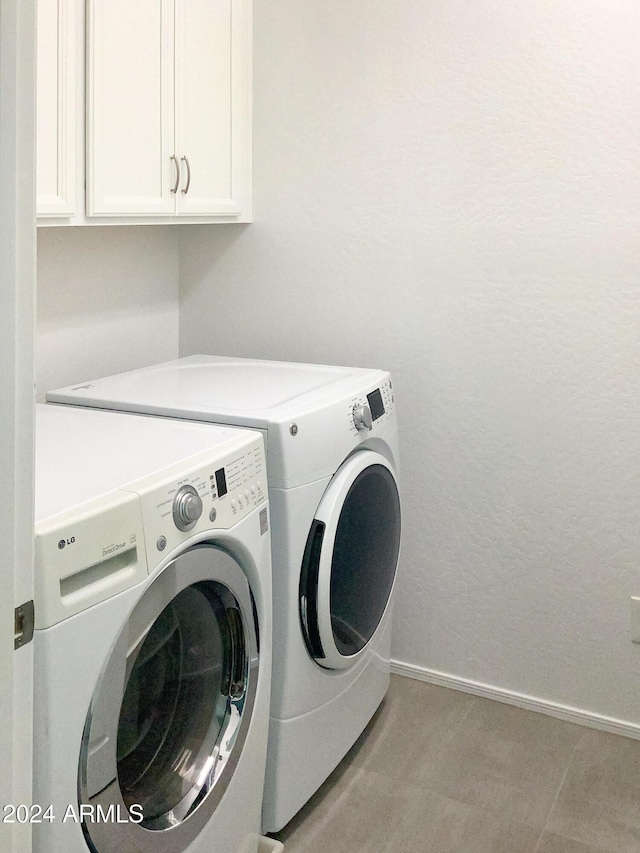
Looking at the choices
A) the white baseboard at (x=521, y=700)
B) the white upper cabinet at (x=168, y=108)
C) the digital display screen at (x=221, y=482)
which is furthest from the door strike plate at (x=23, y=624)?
the white baseboard at (x=521, y=700)

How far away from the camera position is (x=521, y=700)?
93.7 inches

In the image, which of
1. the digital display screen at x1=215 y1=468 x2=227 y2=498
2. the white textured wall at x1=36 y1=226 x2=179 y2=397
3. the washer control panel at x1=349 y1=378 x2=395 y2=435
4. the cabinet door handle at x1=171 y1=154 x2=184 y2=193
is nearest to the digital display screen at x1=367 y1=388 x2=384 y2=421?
the washer control panel at x1=349 y1=378 x2=395 y2=435

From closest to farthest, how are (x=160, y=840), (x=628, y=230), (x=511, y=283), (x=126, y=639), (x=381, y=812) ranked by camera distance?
(x=126, y=639), (x=160, y=840), (x=381, y=812), (x=628, y=230), (x=511, y=283)

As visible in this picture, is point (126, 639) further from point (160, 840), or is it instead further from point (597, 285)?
point (597, 285)

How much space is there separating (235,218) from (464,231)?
2.18ft

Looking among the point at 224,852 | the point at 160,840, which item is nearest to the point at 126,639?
the point at 160,840

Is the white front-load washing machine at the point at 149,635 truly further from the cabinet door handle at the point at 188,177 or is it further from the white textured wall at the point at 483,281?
the white textured wall at the point at 483,281

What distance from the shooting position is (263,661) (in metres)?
1.62

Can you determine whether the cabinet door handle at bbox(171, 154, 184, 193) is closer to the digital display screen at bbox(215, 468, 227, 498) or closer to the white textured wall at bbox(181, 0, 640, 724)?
the white textured wall at bbox(181, 0, 640, 724)

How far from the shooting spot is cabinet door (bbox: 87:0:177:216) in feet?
5.96

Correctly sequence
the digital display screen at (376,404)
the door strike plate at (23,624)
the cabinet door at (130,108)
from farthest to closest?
→ the digital display screen at (376,404) < the cabinet door at (130,108) < the door strike plate at (23,624)

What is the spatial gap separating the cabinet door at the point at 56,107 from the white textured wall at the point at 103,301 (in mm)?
398

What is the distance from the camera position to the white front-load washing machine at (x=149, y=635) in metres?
1.15

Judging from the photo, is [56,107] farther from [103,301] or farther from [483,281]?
[483,281]
